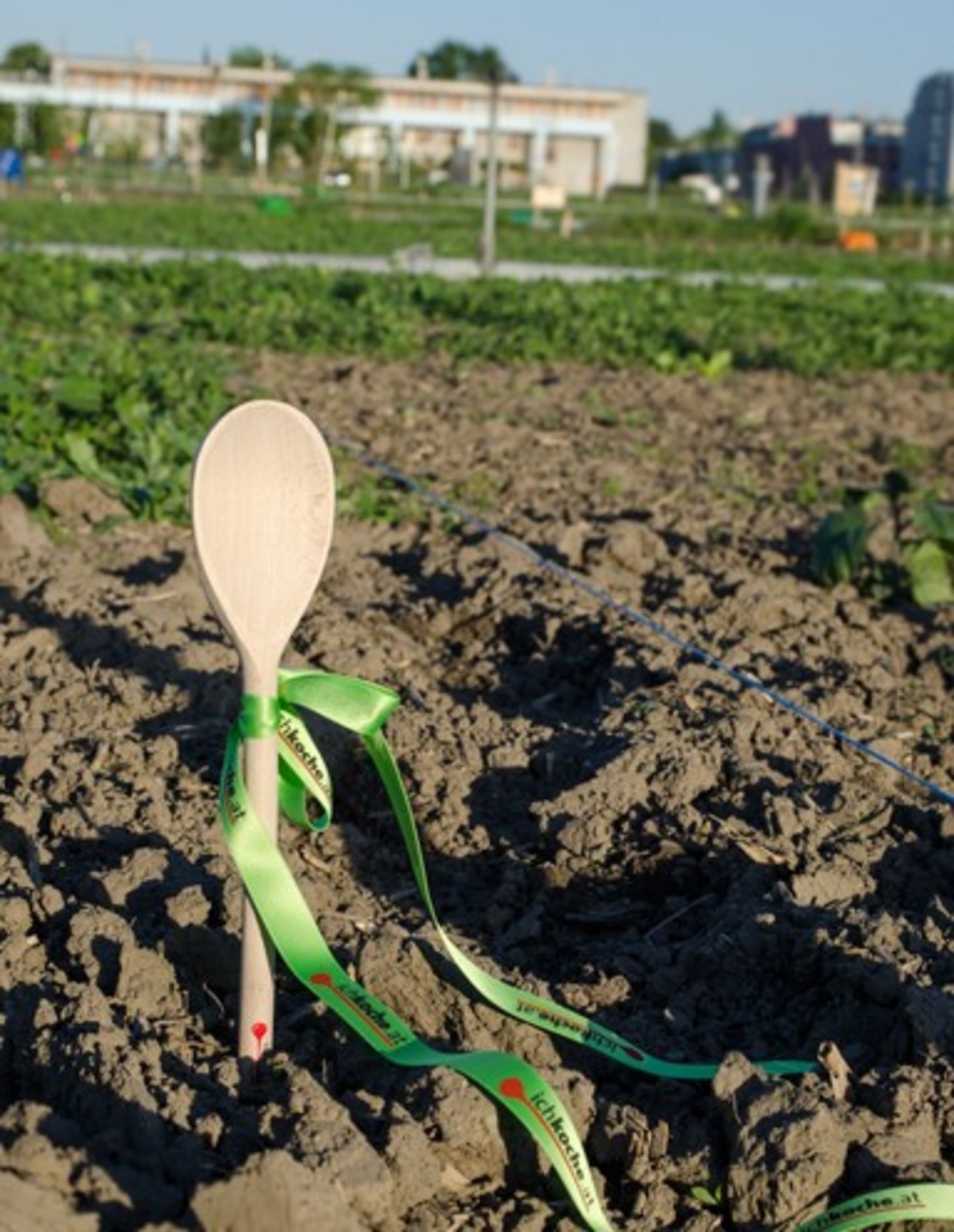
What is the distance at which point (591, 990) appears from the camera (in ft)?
11.5

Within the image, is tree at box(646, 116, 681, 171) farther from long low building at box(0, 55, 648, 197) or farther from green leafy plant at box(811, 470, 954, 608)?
green leafy plant at box(811, 470, 954, 608)

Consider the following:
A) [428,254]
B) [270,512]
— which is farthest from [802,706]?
[428,254]

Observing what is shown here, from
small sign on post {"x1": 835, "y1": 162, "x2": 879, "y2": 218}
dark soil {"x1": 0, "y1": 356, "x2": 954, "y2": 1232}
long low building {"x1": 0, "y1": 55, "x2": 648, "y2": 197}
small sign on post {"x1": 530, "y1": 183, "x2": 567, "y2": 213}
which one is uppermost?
long low building {"x1": 0, "y1": 55, "x2": 648, "y2": 197}

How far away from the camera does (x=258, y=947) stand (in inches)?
121

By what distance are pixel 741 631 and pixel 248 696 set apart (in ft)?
10.4

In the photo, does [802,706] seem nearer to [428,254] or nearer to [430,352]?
[430,352]

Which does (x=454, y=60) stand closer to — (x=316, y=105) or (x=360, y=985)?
(x=316, y=105)

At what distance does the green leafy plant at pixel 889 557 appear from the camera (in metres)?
6.45

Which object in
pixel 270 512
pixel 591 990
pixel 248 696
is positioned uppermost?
pixel 270 512

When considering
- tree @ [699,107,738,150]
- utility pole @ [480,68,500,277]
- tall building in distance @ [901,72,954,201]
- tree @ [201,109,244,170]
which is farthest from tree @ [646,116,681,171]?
utility pole @ [480,68,500,277]

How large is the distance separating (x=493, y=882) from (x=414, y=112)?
80554 millimetres

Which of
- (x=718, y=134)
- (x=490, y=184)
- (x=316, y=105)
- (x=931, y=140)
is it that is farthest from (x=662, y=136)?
(x=490, y=184)

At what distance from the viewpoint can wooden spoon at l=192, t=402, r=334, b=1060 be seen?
289 cm

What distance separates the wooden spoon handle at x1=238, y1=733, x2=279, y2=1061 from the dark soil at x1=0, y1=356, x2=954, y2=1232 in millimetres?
63
